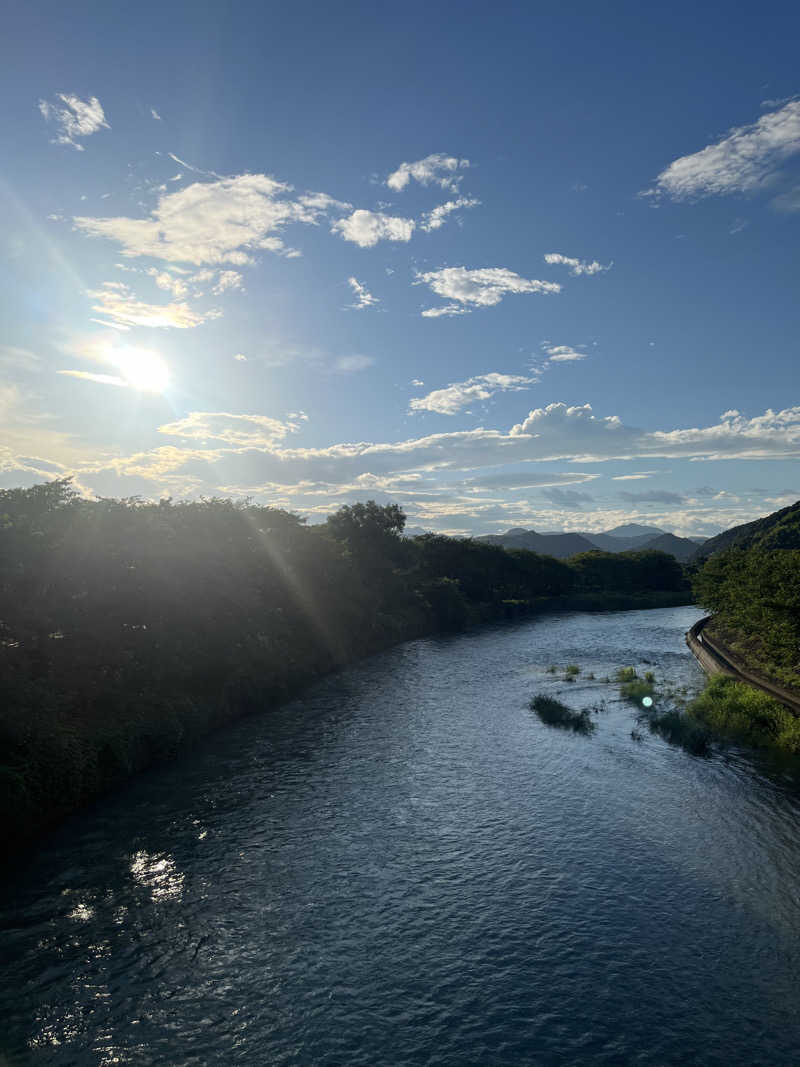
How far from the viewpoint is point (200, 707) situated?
137 feet

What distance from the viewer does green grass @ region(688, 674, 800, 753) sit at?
119 feet

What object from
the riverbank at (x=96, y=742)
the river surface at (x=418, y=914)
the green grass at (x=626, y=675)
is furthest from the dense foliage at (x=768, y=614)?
the riverbank at (x=96, y=742)

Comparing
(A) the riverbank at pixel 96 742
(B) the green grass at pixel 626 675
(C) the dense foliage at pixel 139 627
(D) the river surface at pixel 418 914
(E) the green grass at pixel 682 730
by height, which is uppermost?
(C) the dense foliage at pixel 139 627

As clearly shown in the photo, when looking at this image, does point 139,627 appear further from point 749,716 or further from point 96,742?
point 749,716

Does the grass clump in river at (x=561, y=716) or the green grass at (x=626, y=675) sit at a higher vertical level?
the green grass at (x=626, y=675)

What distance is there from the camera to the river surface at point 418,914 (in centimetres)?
1491

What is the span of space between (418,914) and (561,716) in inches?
1071

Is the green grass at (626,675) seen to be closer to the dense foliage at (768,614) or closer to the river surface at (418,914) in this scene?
the dense foliage at (768,614)

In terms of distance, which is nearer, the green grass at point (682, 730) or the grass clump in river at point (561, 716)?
the green grass at point (682, 730)

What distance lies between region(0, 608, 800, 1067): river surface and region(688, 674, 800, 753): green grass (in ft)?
9.68

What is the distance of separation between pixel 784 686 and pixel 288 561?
173 feet

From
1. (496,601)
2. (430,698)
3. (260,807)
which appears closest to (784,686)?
(430,698)

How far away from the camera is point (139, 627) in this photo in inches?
1638

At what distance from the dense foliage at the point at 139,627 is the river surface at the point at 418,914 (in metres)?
3.16
